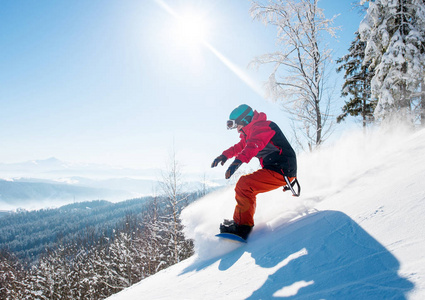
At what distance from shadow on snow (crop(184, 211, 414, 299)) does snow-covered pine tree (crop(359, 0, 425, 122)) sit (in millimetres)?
10538

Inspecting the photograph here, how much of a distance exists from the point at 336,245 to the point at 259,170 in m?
1.51

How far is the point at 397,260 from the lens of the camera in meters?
1.17

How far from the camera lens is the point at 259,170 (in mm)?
3082

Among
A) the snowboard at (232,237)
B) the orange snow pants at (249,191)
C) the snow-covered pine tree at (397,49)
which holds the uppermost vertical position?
the snow-covered pine tree at (397,49)

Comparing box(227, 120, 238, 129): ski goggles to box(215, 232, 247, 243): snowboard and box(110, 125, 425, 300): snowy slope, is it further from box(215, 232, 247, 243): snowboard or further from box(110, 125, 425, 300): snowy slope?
box(215, 232, 247, 243): snowboard

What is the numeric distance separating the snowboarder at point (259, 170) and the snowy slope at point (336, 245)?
0.27m

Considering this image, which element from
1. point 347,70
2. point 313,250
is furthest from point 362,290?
point 347,70

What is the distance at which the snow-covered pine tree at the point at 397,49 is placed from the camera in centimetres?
920

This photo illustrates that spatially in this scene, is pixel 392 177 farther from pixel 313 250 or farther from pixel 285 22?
pixel 285 22

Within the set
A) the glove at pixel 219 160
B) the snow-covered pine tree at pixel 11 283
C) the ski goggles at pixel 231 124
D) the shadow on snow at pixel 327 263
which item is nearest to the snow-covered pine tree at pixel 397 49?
the ski goggles at pixel 231 124

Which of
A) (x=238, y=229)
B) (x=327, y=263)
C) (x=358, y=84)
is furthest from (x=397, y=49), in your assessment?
(x=327, y=263)

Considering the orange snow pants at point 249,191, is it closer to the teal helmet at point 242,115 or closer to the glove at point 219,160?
the glove at point 219,160

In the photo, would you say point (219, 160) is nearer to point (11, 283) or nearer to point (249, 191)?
point (249, 191)

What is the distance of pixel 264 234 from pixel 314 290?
1.50 metres
